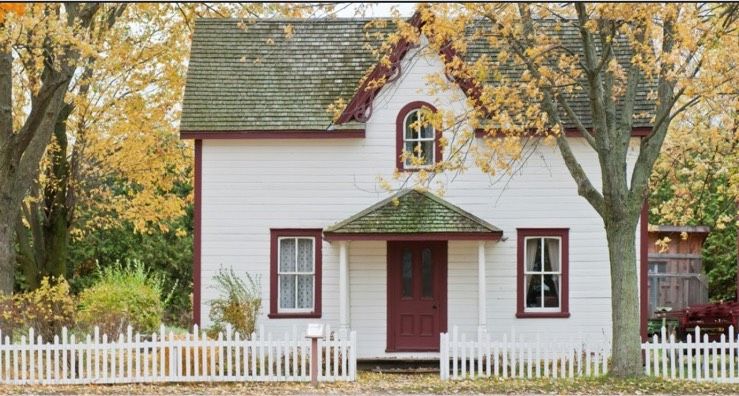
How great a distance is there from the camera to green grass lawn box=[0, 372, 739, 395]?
59.2ft

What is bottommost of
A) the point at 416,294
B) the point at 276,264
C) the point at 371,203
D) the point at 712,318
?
the point at 712,318

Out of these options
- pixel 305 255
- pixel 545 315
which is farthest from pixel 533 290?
pixel 305 255

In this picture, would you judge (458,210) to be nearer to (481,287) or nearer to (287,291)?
(481,287)

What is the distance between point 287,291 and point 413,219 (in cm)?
314

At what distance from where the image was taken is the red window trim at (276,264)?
76.3 ft

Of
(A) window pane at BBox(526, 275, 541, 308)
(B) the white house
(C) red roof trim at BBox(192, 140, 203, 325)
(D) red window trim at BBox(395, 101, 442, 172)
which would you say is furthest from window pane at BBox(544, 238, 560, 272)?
(C) red roof trim at BBox(192, 140, 203, 325)

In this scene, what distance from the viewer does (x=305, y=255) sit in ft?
77.5

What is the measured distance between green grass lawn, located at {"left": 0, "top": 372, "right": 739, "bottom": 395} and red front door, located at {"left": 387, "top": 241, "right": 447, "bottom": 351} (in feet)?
12.1

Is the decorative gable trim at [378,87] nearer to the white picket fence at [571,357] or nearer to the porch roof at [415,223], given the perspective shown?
the porch roof at [415,223]

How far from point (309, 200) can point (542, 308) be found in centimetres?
533

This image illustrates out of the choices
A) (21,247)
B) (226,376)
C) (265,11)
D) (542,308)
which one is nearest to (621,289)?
(542,308)

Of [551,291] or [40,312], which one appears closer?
[40,312]

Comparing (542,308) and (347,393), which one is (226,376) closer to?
(347,393)

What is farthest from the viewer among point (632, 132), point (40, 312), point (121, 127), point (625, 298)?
point (121, 127)
